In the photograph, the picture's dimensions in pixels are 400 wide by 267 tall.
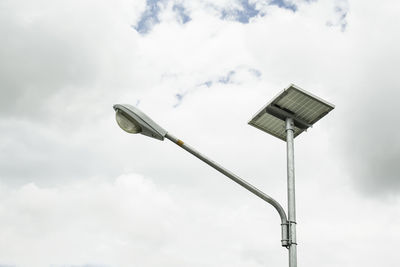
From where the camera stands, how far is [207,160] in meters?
7.06

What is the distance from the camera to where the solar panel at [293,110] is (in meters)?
8.02

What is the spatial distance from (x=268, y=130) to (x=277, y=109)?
657mm

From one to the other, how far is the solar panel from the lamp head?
220cm

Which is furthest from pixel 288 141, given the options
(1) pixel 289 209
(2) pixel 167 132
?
(2) pixel 167 132

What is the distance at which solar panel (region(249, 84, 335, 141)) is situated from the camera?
8.02 m

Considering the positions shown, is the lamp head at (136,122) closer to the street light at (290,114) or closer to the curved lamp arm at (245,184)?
the curved lamp arm at (245,184)

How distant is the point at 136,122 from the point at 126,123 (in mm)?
179

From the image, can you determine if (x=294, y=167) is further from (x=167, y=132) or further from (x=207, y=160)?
(x=167, y=132)

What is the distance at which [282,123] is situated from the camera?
8578mm

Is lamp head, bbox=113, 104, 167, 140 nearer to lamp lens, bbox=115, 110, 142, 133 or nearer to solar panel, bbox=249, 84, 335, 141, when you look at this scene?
lamp lens, bbox=115, 110, 142, 133

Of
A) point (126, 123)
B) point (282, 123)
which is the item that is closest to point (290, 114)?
point (282, 123)

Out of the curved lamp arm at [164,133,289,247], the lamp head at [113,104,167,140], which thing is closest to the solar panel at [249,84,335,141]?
the curved lamp arm at [164,133,289,247]

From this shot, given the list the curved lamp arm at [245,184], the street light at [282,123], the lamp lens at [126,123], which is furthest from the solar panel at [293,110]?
the lamp lens at [126,123]

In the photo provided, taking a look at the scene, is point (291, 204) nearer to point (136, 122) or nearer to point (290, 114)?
point (290, 114)
